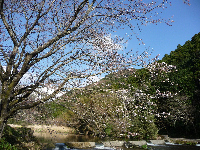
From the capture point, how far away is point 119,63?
17.6 ft

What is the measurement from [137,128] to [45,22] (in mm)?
12187

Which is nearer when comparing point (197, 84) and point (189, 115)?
point (189, 115)

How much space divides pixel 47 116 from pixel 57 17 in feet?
10.1

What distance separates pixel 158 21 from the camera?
513 centimetres

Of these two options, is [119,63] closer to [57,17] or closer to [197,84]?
[57,17]

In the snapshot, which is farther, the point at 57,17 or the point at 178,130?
the point at 178,130

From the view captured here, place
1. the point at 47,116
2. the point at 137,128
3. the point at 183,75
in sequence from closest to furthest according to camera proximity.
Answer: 1. the point at 47,116
2. the point at 137,128
3. the point at 183,75

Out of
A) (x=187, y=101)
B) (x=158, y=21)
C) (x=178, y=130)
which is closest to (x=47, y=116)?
(x=158, y=21)

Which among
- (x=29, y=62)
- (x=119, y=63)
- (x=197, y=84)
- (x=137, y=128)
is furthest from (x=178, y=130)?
(x=29, y=62)

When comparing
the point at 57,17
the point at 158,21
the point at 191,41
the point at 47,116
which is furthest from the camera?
the point at 191,41

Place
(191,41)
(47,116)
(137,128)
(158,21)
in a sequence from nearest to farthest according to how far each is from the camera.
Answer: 1. (158,21)
2. (47,116)
3. (137,128)
4. (191,41)

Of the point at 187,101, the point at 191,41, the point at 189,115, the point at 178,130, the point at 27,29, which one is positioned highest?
the point at 191,41

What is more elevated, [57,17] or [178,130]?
[57,17]

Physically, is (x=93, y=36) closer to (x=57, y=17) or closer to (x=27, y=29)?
(x=57, y=17)
